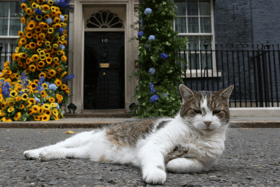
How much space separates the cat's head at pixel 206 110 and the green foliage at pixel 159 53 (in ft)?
12.3

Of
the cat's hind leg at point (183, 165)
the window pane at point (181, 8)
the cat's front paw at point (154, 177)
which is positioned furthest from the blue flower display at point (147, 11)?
the cat's front paw at point (154, 177)

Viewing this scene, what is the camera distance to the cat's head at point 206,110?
149 centimetres

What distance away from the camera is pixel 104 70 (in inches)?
316

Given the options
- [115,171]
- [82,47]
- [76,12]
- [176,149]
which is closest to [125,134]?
[115,171]

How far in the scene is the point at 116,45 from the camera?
320 inches

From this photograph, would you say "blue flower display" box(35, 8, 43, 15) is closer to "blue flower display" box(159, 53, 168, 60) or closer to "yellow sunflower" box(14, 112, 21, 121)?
"yellow sunflower" box(14, 112, 21, 121)

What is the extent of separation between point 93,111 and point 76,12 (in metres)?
3.63

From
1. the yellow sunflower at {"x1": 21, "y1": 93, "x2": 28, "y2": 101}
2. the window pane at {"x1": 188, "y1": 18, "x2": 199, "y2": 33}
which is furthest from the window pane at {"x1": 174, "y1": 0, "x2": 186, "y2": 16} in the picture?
the yellow sunflower at {"x1": 21, "y1": 93, "x2": 28, "y2": 101}

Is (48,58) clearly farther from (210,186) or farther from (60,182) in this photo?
(210,186)

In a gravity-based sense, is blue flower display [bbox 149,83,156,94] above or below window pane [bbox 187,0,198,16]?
below

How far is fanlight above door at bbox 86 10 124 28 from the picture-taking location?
8.14 metres

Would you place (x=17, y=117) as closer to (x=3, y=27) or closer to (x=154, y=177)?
(x=154, y=177)

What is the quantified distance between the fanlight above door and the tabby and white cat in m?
7.05

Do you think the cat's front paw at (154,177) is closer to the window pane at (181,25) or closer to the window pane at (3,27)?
the window pane at (181,25)
